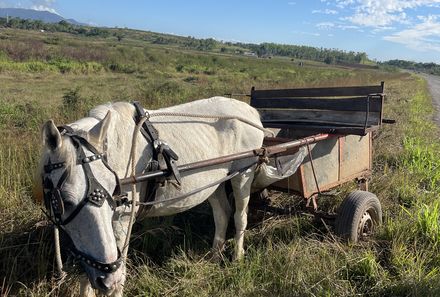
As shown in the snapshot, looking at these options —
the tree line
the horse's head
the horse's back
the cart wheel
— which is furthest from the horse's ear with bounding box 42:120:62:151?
the tree line

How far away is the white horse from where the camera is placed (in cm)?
231

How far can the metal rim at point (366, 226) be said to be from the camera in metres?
4.23

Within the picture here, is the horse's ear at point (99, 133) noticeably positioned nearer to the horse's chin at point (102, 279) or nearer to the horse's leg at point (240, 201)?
the horse's chin at point (102, 279)

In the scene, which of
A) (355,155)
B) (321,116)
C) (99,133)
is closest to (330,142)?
(355,155)

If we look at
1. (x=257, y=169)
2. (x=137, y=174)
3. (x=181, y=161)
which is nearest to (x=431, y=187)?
(x=257, y=169)

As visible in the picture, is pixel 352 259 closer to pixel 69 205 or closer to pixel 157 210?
pixel 157 210

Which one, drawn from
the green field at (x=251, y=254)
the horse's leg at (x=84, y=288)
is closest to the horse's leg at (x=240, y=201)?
the green field at (x=251, y=254)

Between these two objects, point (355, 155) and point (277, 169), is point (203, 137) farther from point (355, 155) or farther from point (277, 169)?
point (355, 155)

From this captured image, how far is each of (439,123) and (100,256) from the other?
14.4 m

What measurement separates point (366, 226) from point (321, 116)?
1.76 metres

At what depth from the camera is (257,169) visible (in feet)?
13.1

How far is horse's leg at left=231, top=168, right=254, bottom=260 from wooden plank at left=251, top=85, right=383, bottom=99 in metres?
1.89

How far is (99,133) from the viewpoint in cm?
251

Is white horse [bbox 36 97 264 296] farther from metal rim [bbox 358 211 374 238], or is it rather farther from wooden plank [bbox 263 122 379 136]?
metal rim [bbox 358 211 374 238]
